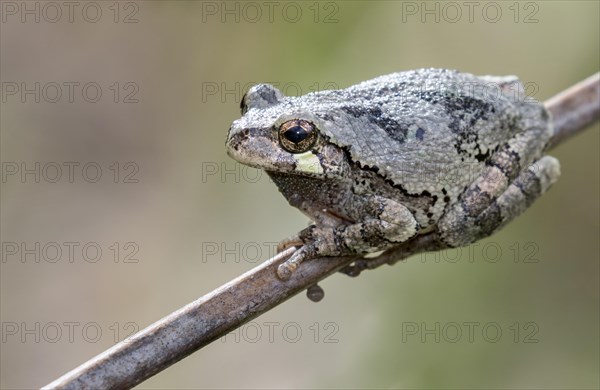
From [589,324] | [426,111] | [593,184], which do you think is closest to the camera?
[426,111]

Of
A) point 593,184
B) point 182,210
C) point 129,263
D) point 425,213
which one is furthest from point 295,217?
point 593,184

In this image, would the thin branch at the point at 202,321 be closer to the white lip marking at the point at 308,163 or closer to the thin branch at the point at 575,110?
the white lip marking at the point at 308,163

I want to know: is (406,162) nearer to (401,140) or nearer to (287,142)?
(401,140)

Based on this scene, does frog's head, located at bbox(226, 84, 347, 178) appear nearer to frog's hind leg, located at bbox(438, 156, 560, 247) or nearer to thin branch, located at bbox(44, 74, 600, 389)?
thin branch, located at bbox(44, 74, 600, 389)

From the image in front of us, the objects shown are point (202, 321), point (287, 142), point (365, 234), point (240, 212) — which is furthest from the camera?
point (240, 212)

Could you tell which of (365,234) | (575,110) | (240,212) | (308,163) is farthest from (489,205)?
(240,212)

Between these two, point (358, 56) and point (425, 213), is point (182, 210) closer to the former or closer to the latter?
point (358, 56)
